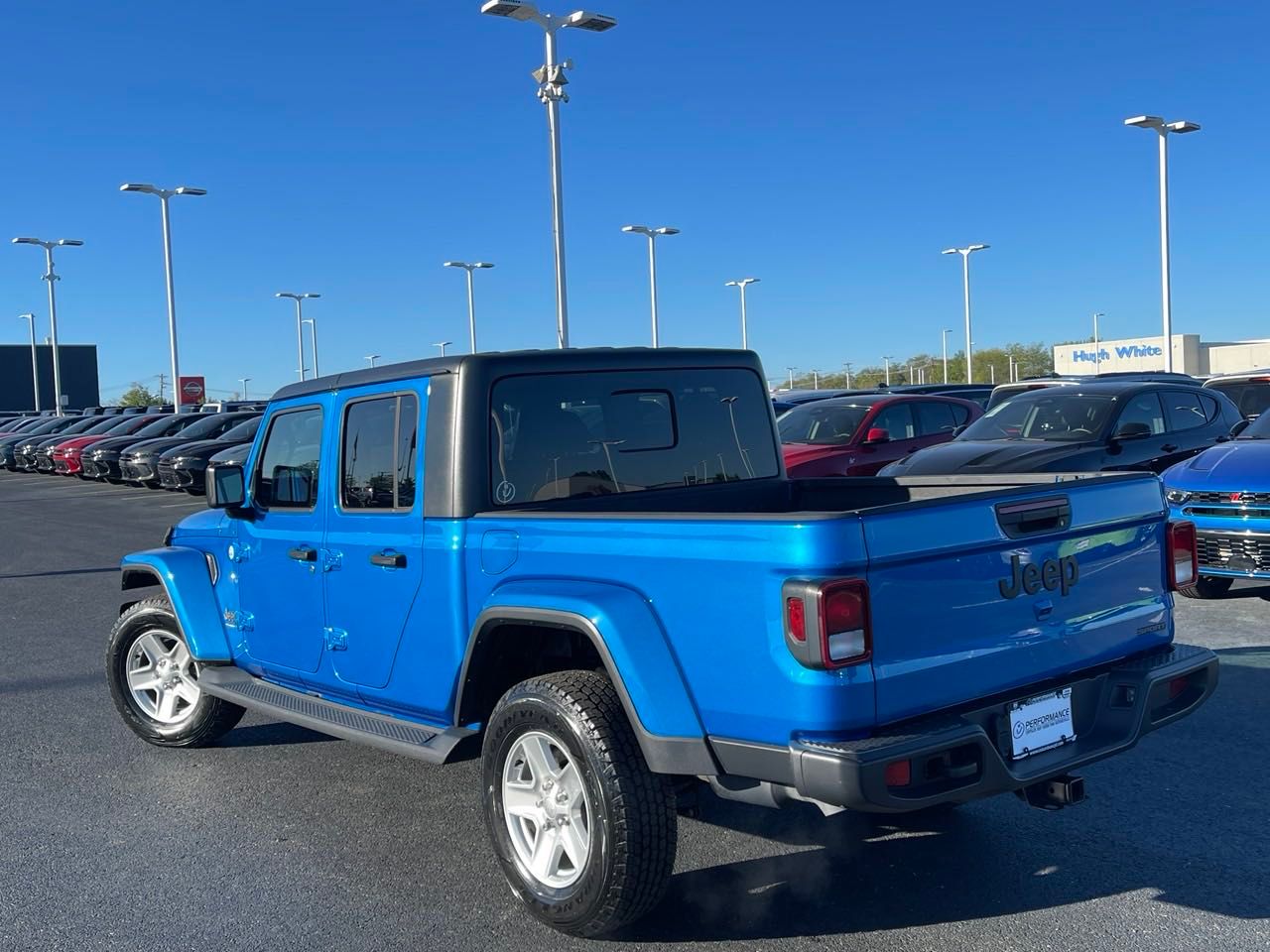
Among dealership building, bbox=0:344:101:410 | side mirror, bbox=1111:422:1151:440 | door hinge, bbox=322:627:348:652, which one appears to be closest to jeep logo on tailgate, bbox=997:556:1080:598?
door hinge, bbox=322:627:348:652

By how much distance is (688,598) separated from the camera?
349cm

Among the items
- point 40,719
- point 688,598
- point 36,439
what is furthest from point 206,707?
point 36,439

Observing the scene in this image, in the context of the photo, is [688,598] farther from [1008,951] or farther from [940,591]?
[1008,951]

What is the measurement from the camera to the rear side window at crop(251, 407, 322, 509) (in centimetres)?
512

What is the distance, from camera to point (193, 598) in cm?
571

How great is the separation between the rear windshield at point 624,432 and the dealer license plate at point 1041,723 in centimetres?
168

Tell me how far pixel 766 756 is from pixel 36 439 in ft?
114

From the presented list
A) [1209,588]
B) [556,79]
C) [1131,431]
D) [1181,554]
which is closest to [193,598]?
[1181,554]

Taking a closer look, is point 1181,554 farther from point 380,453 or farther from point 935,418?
point 935,418

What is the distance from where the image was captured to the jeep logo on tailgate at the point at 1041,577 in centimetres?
368

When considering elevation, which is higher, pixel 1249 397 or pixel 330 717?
pixel 1249 397

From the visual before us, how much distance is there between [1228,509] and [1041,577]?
5.25m

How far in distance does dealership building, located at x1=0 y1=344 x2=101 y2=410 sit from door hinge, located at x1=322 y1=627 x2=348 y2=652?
86427 millimetres

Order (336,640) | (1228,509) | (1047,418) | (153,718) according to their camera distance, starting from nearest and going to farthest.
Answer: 1. (336,640)
2. (153,718)
3. (1228,509)
4. (1047,418)
